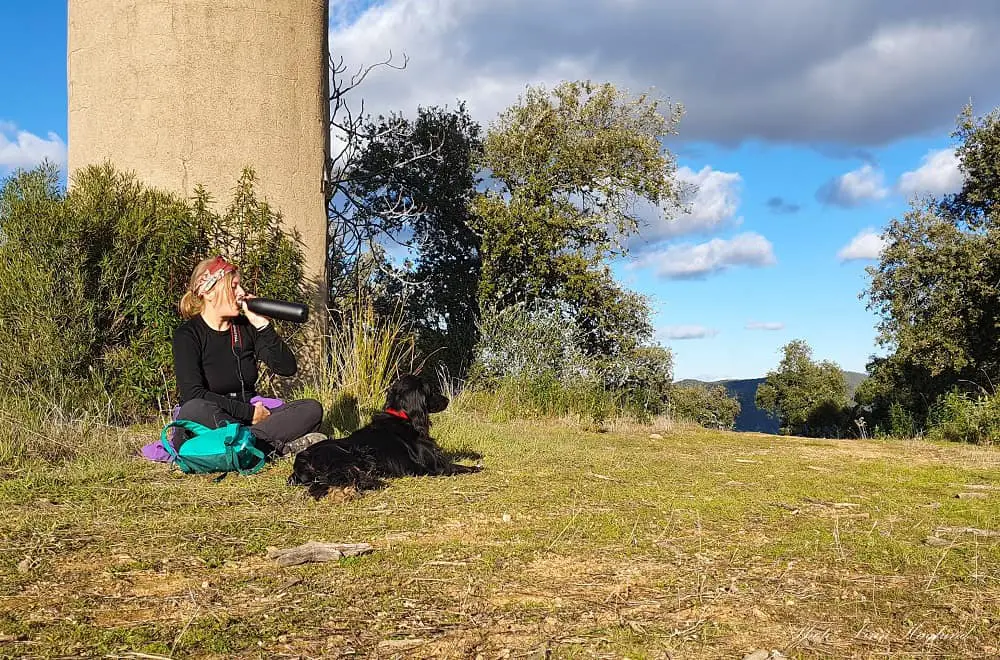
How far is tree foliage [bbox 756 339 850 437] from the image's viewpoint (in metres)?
41.2

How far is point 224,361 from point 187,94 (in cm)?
398

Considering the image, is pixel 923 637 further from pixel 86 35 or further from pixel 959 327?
pixel 959 327

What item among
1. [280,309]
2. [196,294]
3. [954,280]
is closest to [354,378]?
[280,309]

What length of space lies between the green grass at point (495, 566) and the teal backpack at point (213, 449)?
0.41 ft

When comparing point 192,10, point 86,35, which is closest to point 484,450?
point 192,10

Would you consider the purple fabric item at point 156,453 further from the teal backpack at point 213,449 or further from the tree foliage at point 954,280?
→ the tree foliage at point 954,280

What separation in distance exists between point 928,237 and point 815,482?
1163 cm

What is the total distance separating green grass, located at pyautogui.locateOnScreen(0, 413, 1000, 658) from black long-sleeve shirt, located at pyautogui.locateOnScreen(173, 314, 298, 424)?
59 cm

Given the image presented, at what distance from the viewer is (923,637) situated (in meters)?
2.43

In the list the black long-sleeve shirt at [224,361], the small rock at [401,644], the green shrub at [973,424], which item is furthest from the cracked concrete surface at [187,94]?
the green shrub at [973,424]

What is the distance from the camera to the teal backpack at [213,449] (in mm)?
5289

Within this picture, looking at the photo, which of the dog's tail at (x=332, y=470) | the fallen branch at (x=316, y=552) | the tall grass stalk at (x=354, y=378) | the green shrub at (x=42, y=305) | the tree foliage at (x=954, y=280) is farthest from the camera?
the tree foliage at (x=954, y=280)

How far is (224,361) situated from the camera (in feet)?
19.1

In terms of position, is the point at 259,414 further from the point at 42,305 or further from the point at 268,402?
the point at 42,305
